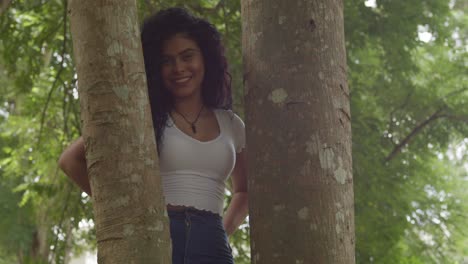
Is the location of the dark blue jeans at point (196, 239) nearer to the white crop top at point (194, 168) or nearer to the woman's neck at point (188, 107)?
the white crop top at point (194, 168)

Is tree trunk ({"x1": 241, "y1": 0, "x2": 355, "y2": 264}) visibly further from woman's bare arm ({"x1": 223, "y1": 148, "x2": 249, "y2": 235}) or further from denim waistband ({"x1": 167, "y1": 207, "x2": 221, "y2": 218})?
woman's bare arm ({"x1": 223, "y1": 148, "x2": 249, "y2": 235})

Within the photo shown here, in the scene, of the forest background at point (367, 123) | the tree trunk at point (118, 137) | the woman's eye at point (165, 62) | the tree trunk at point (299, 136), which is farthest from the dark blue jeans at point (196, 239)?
the forest background at point (367, 123)

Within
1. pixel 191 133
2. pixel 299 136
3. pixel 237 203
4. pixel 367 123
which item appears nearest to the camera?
pixel 299 136

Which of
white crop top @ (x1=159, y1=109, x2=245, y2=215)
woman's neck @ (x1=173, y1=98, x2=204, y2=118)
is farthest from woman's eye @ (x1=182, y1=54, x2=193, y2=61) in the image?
white crop top @ (x1=159, y1=109, x2=245, y2=215)

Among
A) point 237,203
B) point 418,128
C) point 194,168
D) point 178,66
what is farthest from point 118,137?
point 418,128

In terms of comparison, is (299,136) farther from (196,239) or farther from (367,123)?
(367,123)

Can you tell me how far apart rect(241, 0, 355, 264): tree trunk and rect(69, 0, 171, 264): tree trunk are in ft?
1.40

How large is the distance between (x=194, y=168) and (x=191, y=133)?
15cm

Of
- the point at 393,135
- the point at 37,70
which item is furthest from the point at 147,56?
the point at 393,135

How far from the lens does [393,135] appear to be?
11797 mm

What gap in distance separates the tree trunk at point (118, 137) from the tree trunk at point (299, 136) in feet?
1.40

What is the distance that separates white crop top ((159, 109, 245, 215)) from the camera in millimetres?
2686

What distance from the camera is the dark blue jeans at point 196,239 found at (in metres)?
2.64

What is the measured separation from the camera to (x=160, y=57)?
112 inches
